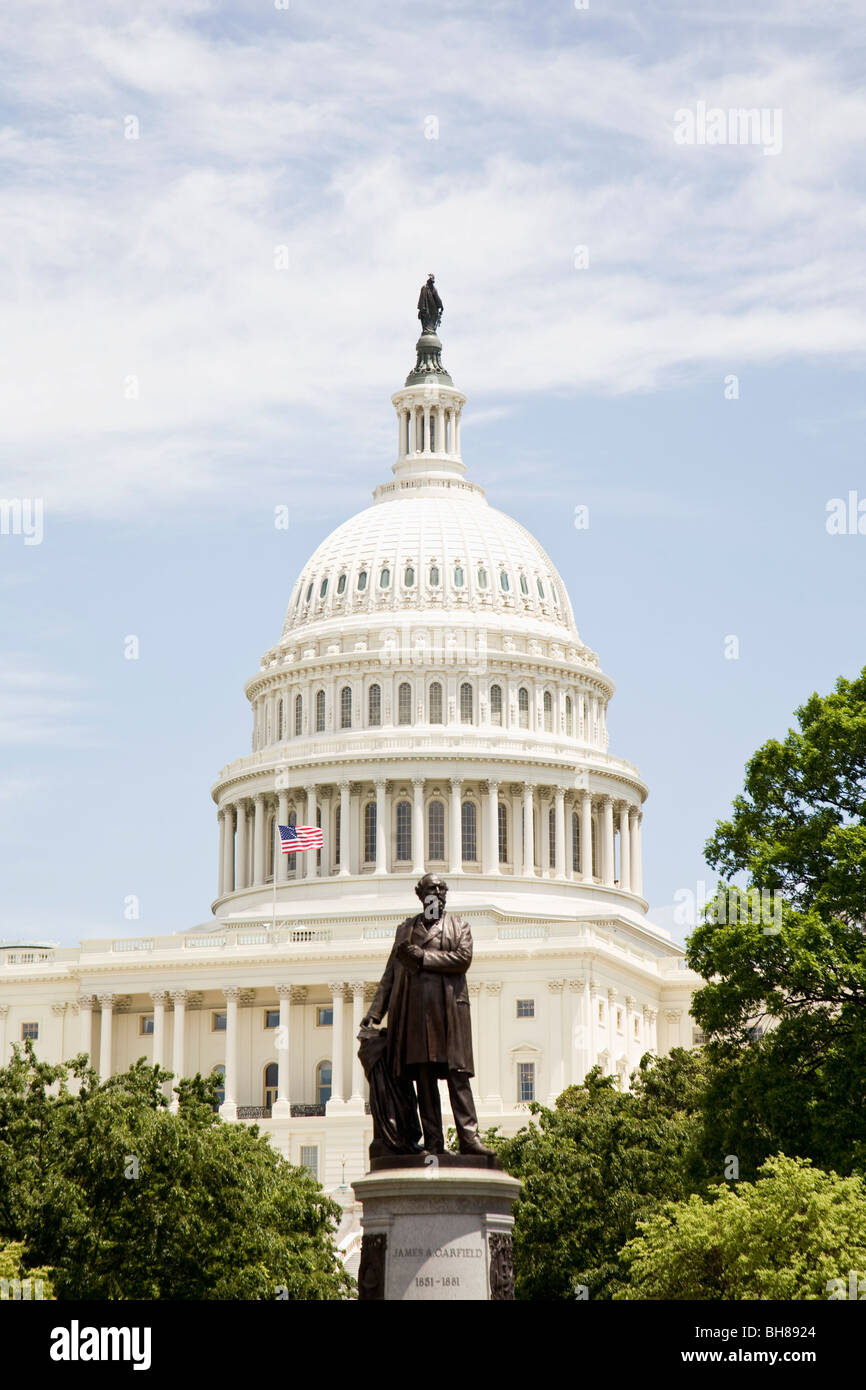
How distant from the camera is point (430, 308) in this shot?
176250 mm

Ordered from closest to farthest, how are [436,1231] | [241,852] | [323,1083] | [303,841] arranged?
[436,1231]
[303,841]
[323,1083]
[241,852]

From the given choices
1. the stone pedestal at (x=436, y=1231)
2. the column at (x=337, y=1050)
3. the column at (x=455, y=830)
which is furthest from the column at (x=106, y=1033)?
the stone pedestal at (x=436, y=1231)

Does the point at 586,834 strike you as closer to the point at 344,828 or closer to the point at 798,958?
the point at 344,828

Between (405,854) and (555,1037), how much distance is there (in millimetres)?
27230

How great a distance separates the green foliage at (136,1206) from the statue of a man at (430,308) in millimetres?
115579

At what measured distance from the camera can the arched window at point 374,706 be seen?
156375 millimetres

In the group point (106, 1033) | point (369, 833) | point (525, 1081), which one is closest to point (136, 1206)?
point (525, 1081)

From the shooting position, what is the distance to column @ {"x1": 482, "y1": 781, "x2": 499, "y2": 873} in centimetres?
14975

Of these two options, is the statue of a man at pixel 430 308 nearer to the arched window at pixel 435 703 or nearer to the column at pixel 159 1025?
the arched window at pixel 435 703

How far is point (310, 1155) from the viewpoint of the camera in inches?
4946

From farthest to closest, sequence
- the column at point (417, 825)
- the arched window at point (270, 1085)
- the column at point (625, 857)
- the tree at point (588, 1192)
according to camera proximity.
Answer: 1. the column at point (625, 857)
2. the column at point (417, 825)
3. the arched window at point (270, 1085)
4. the tree at point (588, 1192)
